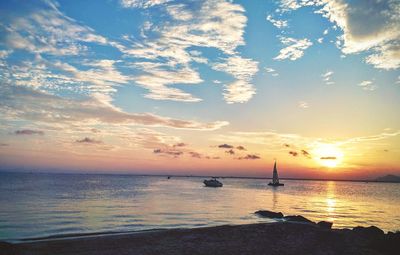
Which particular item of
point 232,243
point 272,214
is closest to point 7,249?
point 232,243

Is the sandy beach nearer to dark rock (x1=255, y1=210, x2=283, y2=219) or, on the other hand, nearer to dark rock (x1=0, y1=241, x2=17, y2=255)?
dark rock (x1=0, y1=241, x2=17, y2=255)

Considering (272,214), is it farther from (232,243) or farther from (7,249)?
(7,249)

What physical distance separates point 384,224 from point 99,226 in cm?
4078

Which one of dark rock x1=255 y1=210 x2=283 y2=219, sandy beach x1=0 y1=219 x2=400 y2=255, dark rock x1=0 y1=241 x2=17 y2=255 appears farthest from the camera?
dark rock x1=255 y1=210 x2=283 y2=219

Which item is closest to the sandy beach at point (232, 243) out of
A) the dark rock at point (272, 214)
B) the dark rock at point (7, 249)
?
the dark rock at point (7, 249)

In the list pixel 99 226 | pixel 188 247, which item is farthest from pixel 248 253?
pixel 99 226

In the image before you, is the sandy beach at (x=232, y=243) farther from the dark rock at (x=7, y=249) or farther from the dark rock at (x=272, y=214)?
the dark rock at (x=272, y=214)

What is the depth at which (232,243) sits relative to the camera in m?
26.0

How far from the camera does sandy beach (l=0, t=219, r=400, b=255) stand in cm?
2336

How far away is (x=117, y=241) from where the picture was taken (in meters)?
26.9

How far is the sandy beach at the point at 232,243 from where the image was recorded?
23359 mm

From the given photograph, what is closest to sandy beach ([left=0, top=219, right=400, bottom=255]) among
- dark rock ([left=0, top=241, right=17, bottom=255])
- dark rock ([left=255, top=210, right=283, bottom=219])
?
dark rock ([left=0, top=241, right=17, bottom=255])

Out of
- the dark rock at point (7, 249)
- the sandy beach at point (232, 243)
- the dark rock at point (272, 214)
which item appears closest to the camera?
the dark rock at point (7, 249)

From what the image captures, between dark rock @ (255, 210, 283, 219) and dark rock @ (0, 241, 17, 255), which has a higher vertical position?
dark rock @ (0, 241, 17, 255)
